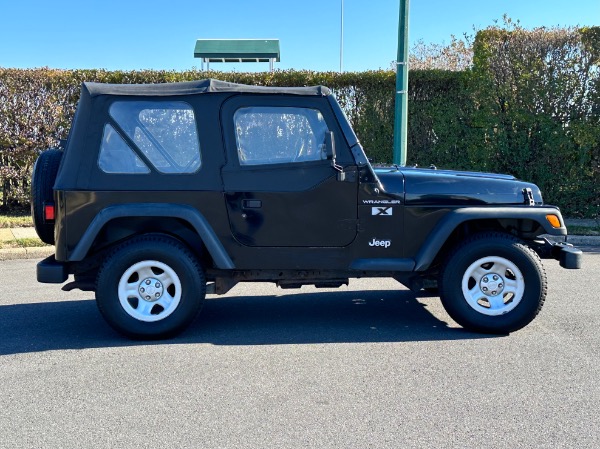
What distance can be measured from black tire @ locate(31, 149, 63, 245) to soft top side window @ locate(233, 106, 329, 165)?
1555 millimetres

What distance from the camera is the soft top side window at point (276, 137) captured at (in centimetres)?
486

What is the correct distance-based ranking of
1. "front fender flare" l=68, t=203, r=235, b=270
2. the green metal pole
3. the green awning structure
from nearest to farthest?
"front fender flare" l=68, t=203, r=235, b=270 → the green metal pole → the green awning structure

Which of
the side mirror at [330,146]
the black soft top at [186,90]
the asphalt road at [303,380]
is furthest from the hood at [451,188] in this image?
the asphalt road at [303,380]

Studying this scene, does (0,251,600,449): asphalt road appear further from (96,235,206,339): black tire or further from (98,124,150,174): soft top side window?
(98,124,150,174): soft top side window

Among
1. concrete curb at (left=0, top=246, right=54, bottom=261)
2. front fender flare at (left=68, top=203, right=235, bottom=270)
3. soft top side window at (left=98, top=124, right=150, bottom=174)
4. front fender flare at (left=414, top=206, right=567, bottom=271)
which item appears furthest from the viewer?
concrete curb at (left=0, top=246, right=54, bottom=261)

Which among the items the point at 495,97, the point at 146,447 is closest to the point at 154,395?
the point at 146,447

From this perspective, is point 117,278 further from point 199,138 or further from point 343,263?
point 343,263

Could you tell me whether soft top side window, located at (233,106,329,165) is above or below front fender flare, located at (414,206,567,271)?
above

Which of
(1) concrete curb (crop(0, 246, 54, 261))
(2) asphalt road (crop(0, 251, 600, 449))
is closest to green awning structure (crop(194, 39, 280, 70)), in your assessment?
(1) concrete curb (crop(0, 246, 54, 261))

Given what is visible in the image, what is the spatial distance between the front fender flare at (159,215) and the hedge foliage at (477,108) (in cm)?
736

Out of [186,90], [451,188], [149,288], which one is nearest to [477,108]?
[451,188]

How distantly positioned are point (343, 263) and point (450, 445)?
6.69ft

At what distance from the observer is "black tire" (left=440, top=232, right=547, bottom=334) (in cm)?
495

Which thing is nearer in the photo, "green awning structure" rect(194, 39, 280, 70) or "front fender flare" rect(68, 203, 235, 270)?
"front fender flare" rect(68, 203, 235, 270)
